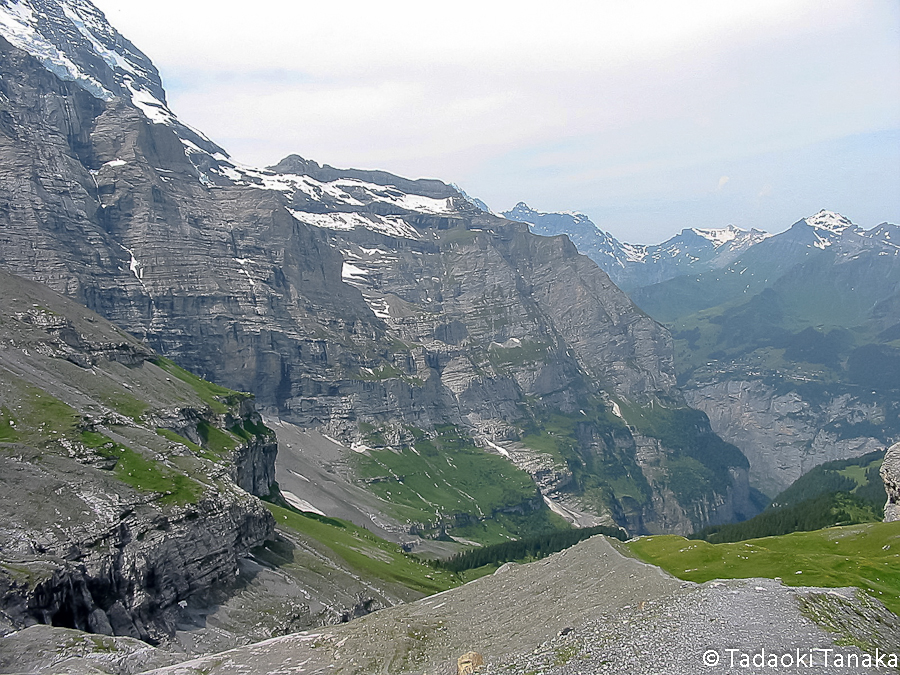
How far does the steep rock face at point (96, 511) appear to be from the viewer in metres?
96.2

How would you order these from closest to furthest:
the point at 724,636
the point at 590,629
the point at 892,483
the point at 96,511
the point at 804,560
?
1. the point at 724,636
2. the point at 590,629
3. the point at 804,560
4. the point at 96,511
5. the point at 892,483

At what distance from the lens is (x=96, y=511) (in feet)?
362

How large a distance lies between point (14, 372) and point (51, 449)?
38114mm

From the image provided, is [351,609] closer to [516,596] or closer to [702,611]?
[516,596]

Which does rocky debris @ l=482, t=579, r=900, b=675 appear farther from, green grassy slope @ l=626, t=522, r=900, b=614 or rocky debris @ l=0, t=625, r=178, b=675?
rocky debris @ l=0, t=625, r=178, b=675

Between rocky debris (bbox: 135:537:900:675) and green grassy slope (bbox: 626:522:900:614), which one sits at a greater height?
rocky debris (bbox: 135:537:900:675)

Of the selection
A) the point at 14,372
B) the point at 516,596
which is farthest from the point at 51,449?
the point at 516,596

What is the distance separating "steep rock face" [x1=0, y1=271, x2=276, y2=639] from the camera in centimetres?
9619

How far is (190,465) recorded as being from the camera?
142000mm

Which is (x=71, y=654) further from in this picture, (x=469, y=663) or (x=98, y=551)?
(x=469, y=663)

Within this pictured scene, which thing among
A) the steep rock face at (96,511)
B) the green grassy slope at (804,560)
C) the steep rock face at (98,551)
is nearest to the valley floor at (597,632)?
the green grassy slope at (804,560)

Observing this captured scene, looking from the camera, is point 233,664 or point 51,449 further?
point 51,449

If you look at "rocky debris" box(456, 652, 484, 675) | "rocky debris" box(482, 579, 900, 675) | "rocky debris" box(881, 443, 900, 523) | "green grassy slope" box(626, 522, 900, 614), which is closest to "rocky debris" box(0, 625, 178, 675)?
"rocky debris" box(456, 652, 484, 675)

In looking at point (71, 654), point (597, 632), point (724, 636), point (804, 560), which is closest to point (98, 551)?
point (71, 654)
